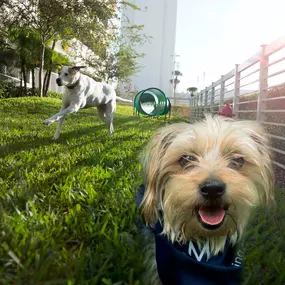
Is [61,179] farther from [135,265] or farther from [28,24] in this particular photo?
[28,24]

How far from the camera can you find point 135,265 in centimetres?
172

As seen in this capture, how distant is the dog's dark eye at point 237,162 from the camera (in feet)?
6.05

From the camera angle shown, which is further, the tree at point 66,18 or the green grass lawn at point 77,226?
the tree at point 66,18

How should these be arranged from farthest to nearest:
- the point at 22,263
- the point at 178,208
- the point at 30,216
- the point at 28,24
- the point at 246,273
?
the point at 28,24
the point at 30,216
the point at 246,273
the point at 178,208
the point at 22,263

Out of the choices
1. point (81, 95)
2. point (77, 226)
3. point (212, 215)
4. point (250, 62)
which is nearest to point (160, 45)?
point (250, 62)

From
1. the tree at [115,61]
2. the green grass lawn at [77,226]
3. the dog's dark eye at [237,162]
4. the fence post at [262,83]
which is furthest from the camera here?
the tree at [115,61]

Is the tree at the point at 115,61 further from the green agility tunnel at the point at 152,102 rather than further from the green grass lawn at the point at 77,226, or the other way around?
the green grass lawn at the point at 77,226

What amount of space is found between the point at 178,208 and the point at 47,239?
761 millimetres

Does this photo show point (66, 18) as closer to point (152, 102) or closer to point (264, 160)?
point (152, 102)

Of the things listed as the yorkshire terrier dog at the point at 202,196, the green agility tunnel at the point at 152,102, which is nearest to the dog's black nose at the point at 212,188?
the yorkshire terrier dog at the point at 202,196

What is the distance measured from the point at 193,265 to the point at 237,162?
0.64 m

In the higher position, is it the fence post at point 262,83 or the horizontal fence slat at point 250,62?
the horizontal fence slat at point 250,62

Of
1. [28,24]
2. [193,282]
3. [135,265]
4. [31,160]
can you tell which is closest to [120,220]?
[135,265]

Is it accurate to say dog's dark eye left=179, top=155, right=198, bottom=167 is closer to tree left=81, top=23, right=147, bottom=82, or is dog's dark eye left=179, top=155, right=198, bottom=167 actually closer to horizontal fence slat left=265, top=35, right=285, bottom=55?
horizontal fence slat left=265, top=35, right=285, bottom=55
